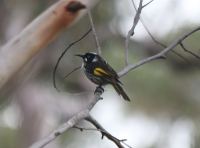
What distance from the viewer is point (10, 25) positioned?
239 centimetres

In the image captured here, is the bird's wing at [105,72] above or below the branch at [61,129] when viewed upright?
below

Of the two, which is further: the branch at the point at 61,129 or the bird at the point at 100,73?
the bird at the point at 100,73

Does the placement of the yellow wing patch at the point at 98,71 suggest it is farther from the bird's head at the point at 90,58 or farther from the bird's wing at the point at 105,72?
the bird's head at the point at 90,58

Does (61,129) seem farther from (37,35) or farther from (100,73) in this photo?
(100,73)

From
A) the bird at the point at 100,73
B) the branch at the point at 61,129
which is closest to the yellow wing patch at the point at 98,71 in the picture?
the bird at the point at 100,73

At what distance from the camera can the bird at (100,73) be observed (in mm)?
1809

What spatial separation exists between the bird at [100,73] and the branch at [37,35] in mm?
1043

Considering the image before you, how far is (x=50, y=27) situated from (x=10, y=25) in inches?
73.6

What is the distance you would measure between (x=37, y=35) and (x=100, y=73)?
1.24m

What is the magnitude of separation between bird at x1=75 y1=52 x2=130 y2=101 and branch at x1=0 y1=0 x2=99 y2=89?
3.42ft

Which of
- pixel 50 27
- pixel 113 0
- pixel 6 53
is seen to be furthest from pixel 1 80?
pixel 113 0

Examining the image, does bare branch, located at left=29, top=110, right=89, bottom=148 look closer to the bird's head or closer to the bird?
the bird

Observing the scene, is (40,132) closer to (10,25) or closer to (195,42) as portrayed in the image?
(10,25)

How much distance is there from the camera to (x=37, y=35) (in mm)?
678
